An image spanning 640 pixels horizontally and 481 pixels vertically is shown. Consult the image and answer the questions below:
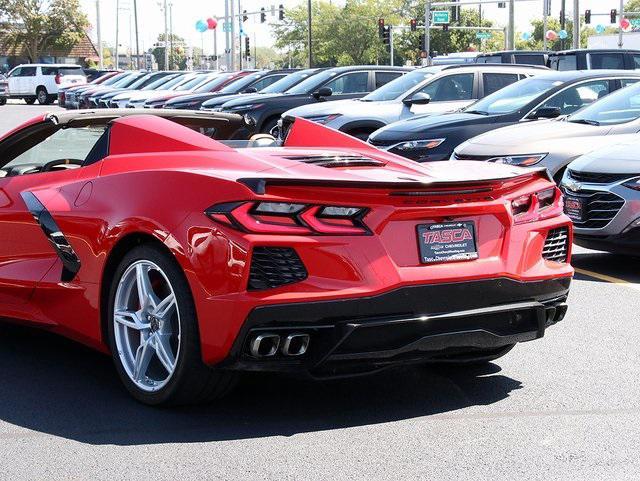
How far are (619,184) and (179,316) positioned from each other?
523cm

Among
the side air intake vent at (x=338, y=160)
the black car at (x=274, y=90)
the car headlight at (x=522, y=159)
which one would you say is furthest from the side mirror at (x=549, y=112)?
the black car at (x=274, y=90)

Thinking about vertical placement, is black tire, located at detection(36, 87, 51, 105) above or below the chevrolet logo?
below

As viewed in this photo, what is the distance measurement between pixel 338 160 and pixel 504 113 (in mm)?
8923

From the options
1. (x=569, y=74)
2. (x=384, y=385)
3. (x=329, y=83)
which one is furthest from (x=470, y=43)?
(x=384, y=385)

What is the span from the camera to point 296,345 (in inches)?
186

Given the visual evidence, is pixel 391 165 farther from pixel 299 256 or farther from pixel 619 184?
pixel 619 184

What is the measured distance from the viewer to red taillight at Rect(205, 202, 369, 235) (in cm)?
466

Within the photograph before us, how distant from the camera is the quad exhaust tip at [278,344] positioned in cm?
468

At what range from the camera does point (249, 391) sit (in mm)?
5582

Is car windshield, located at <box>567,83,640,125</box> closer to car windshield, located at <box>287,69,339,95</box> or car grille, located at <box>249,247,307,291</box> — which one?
car grille, located at <box>249,247,307,291</box>

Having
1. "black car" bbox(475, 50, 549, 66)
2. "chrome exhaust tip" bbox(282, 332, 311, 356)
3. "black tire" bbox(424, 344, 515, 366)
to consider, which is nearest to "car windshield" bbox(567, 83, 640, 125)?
"black tire" bbox(424, 344, 515, 366)

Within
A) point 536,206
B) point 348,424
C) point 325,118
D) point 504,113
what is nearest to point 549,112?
point 504,113

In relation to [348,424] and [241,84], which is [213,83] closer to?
[241,84]

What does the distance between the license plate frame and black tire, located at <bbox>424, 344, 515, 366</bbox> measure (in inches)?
21.2
